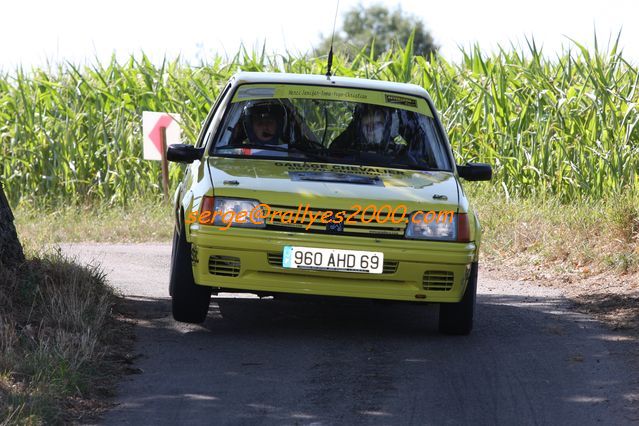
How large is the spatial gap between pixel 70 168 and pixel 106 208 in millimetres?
993

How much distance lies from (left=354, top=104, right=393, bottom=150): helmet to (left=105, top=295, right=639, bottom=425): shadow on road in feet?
4.18

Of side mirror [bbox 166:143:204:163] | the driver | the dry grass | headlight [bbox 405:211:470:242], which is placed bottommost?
the dry grass

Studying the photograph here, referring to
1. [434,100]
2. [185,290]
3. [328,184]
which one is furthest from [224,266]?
[434,100]

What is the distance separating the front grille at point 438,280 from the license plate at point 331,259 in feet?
1.12

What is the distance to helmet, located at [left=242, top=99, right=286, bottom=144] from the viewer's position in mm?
8383

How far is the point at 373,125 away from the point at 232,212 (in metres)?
1.75

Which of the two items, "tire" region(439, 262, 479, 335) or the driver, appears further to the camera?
the driver

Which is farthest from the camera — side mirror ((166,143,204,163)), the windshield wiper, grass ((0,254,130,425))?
the windshield wiper

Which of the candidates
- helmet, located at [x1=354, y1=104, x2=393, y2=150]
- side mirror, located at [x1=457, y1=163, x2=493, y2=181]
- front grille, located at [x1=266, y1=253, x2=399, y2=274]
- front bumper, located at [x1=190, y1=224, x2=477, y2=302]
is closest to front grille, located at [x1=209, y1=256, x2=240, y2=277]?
front bumper, located at [x1=190, y1=224, x2=477, y2=302]

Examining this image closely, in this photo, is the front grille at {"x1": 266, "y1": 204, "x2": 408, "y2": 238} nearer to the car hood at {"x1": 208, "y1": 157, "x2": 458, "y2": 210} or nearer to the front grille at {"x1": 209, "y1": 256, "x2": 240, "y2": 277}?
the car hood at {"x1": 208, "y1": 157, "x2": 458, "y2": 210}

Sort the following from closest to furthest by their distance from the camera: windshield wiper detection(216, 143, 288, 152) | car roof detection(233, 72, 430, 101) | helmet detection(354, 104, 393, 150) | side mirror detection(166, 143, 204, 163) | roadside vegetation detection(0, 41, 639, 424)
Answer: roadside vegetation detection(0, 41, 639, 424) → side mirror detection(166, 143, 204, 163) → windshield wiper detection(216, 143, 288, 152) → helmet detection(354, 104, 393, 150) → car roof detection(233, 72, 430, 101)

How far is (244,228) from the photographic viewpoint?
7.16 meters

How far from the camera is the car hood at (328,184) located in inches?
284

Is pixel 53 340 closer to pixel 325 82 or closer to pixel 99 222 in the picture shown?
pixel 325 82
